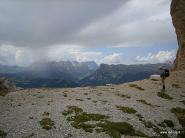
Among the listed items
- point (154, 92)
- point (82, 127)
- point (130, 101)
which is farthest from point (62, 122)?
point (154, 92)

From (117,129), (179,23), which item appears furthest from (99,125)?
(179,23)

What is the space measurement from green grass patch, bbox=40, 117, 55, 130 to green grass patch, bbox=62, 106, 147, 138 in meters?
2.84

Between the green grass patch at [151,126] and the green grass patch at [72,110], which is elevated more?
the green grass patch at [72,110]

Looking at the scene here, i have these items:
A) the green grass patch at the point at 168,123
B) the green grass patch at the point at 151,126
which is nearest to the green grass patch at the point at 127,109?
the green grass patch at the point at 151,126

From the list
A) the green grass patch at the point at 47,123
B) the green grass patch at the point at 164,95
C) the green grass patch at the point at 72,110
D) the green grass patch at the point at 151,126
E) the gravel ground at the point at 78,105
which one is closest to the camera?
the gravel ground at the point at 78,105

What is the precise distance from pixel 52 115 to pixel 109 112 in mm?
9540

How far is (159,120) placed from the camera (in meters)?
48.2

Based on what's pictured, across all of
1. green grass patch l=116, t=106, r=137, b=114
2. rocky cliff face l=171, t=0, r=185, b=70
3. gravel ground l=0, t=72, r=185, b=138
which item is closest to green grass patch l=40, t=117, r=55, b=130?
gravel ground l=0, t=72, r=185, b=138

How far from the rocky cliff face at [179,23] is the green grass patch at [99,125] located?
2897 inches

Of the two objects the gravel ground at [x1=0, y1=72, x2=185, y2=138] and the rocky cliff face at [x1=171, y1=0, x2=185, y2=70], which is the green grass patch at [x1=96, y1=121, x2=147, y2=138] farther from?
the rocky cliff face at [x1=171, y1=0, x2=185, y2=70]

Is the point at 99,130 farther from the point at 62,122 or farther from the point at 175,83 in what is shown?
the point at 175,83

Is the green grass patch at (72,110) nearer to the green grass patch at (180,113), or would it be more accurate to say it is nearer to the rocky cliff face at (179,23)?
the green grass patch at (180,113)

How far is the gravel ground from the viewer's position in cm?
3984

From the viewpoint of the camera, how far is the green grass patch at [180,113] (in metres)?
50.2
